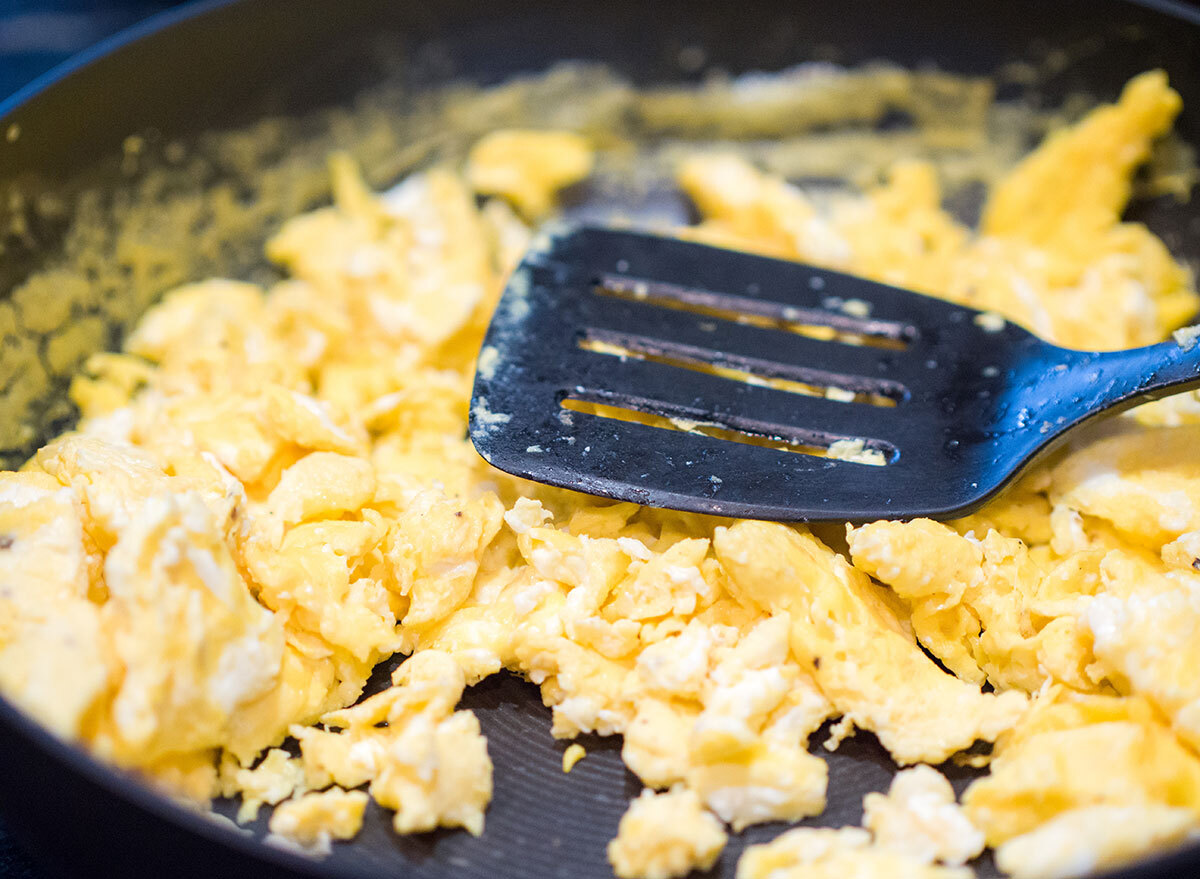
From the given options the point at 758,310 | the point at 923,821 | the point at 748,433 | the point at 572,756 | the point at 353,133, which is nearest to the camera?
the point at 923,821

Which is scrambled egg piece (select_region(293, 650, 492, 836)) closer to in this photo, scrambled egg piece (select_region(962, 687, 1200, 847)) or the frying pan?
the frying pan

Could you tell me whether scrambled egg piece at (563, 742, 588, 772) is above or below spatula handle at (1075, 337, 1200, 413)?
below

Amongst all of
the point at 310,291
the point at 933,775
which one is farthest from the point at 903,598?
the point at 310,291

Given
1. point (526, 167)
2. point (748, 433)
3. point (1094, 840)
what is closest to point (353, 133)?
point (526, 167)

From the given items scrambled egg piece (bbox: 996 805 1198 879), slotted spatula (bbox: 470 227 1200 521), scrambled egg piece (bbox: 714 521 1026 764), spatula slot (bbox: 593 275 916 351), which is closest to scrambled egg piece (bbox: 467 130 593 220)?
slotted spatula (bbox: 470 227 1200 521)

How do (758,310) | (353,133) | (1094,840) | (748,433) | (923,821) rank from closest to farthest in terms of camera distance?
(1094,840)
(923,821)
(748,433)
(758,310)
(353,133)

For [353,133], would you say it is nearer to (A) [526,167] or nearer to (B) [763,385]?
(A) [526,167]
